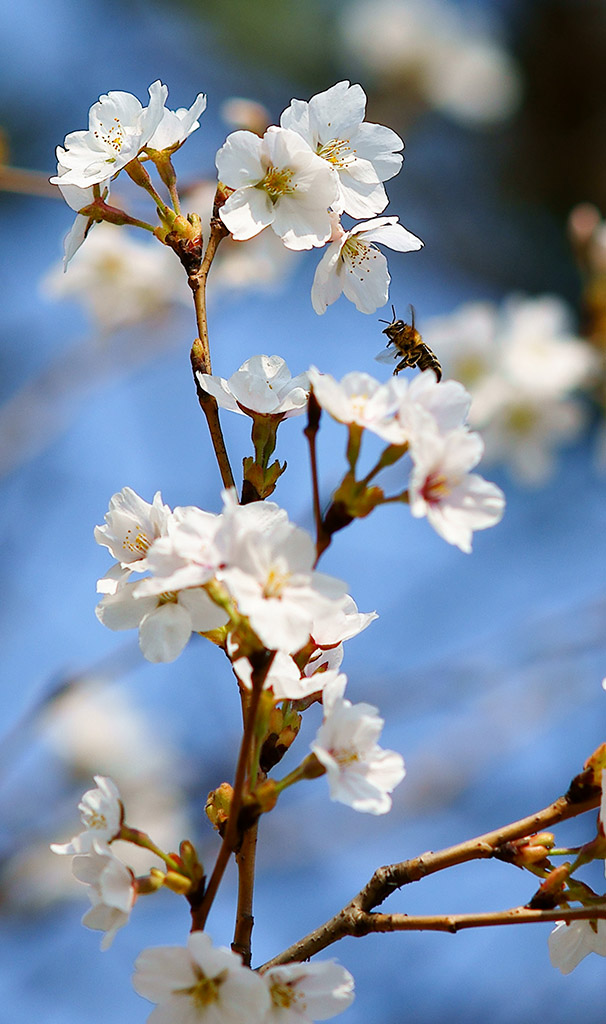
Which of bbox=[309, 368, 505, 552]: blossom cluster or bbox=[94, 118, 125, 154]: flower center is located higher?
bbox=[94, 118, 125, 154]: flower center

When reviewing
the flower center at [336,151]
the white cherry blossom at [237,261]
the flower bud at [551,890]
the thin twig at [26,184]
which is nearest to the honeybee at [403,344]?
the flower center at [336,151]

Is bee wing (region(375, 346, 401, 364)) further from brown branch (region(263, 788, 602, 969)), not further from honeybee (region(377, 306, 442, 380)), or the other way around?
brown branch (region(263, 788, 602, 969))

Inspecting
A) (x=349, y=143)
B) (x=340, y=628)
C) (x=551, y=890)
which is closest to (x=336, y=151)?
(x=349, y=143)

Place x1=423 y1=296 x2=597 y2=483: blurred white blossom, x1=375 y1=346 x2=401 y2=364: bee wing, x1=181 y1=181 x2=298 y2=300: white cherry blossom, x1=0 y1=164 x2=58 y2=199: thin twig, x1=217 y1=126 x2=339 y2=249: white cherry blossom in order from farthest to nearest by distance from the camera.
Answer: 1. x1=423 y1=296 x2=597 y2=483: blurred white blossom
2. x1=181 y1=181 x2=298 y2=300: white cherry blossom
3. x1=0 y1=164 x2=58 y2=199: thin twig
4. x1=375 y1=346 x2=401 y2=364: bee wing
5. x1=217 y1=126 x2=339 y2=249: white cherry blossom

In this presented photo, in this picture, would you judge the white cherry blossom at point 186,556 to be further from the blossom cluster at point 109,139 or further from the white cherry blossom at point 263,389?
the blossom cluster at point 109,139

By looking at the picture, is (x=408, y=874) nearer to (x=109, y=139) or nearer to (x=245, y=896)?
(x=245, y=896)

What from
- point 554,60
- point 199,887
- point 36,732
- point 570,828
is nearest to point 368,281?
point 199,887

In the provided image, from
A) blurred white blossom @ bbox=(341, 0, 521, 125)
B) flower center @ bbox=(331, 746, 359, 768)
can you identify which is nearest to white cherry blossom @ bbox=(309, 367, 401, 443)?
flower center @ bbox=(331, 746, 359, 768)
